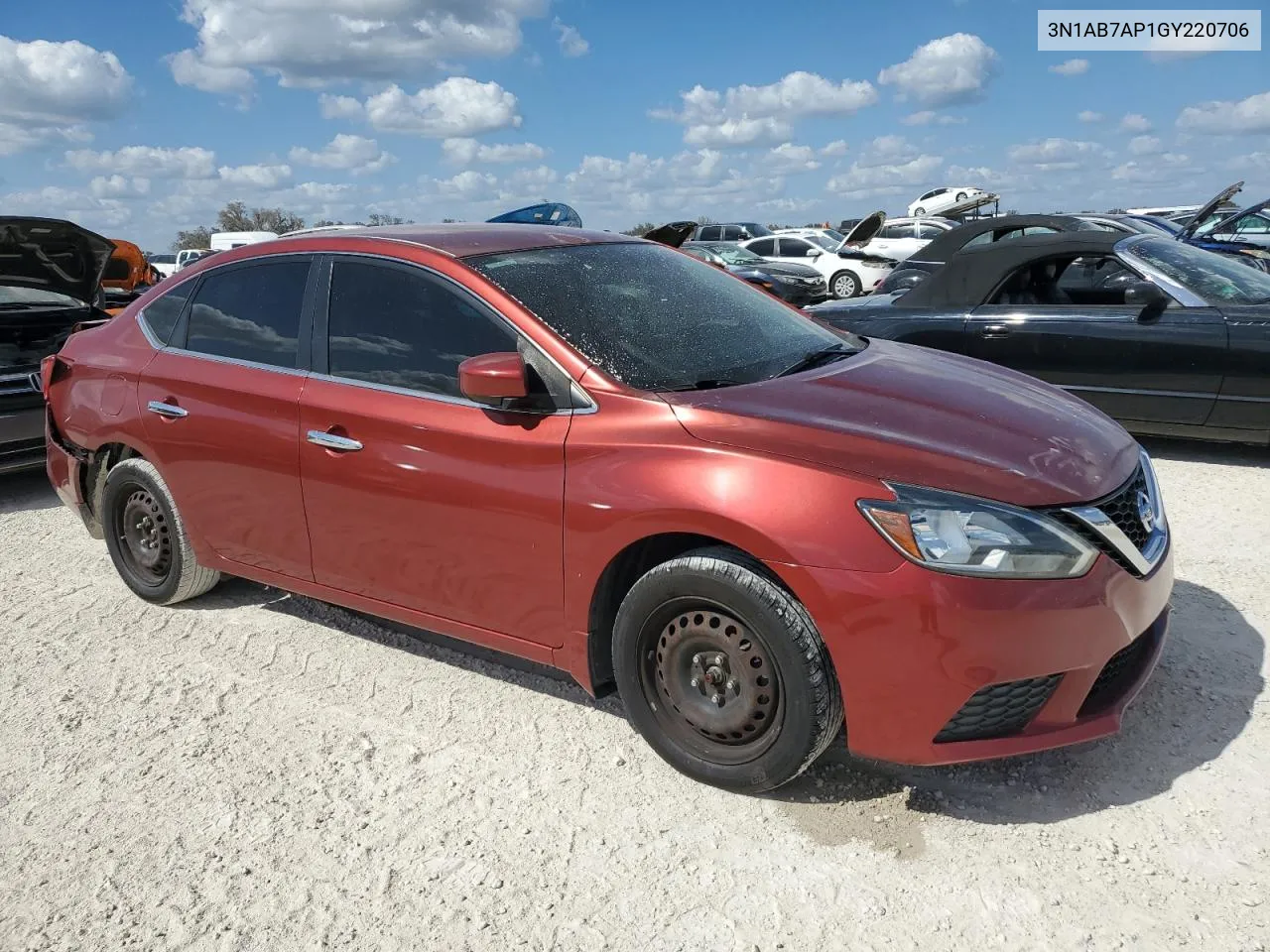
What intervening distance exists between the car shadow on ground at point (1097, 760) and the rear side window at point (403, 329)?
46.9 inches

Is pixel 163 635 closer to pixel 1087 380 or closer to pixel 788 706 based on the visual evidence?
pixel 788 706

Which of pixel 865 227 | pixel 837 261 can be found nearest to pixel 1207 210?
pixel 865 227

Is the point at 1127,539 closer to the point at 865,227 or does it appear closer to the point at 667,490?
the point at 667,490

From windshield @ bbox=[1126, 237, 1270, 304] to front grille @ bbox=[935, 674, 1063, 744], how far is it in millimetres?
4572

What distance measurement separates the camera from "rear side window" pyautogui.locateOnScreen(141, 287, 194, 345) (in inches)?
166

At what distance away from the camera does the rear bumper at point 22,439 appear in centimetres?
624

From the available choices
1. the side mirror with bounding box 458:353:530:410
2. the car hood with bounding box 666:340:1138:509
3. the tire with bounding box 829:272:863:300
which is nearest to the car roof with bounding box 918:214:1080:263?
the car hood with bounding box 666:340:1138:509

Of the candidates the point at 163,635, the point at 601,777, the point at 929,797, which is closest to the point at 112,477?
the point at 163,635

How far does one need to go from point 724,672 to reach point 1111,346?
15.0 ft

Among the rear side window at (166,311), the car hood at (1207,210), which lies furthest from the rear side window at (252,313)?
the car hood at (1207,210)

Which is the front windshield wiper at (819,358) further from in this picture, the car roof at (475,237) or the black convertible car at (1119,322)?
the black convertible car at (1119,322)

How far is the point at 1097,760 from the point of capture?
2.93 meters

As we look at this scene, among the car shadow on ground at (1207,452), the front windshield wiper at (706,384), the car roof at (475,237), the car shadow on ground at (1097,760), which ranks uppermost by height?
the car roof at (475,237)

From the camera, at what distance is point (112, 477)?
4383mm
